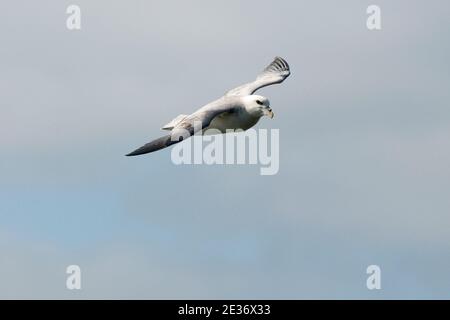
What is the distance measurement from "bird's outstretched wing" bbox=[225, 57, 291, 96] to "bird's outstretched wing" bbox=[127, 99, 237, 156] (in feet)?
11.4

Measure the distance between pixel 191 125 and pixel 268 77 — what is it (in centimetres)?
918

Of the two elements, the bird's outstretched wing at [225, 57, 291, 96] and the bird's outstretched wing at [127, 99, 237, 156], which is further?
the bird's outstretched wing at [225, 57, 291, 96]

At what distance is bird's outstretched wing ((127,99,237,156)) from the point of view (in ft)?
104

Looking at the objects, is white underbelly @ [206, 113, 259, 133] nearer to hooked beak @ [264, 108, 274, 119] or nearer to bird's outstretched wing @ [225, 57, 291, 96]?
hooked beak @ [264, 108, 274, 119]

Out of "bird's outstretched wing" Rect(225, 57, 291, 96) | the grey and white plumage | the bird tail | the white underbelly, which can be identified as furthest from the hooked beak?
"bird's outstretched wing" Rect(225, 57, 291, 96)

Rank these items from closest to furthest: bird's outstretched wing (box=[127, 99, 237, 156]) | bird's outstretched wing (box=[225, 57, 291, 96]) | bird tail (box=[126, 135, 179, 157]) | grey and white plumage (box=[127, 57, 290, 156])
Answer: bird tail (box=[126, 135, 179, 157]) < bird's outstretched wing (box=[127, 99, 237, 156]) < grey and white plumage (box=[127, 57, 290, 156]) < bird's outstretched wing (box=[225, 57, 291, 96])

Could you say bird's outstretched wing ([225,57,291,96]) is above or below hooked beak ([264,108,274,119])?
above

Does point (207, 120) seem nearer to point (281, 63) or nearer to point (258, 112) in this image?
point (258, 112)

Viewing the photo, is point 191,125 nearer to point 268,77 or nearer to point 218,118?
point 218,118

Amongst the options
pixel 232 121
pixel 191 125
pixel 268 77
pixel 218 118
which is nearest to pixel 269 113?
pixel 232 121

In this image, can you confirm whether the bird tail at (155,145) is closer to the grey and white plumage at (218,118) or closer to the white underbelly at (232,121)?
the grey and white plumage at (218,118)

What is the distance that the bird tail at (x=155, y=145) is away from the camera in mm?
31500
